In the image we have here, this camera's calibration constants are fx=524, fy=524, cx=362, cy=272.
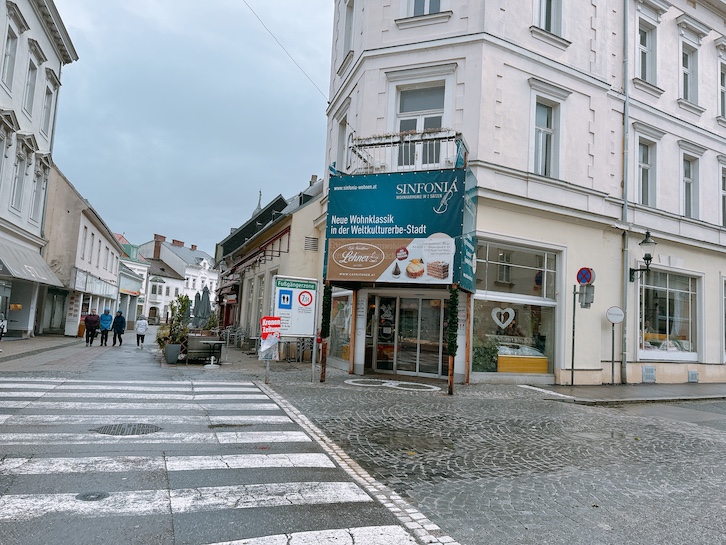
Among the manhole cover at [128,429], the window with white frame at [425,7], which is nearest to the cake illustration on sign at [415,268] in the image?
the manhole cover at [128,429]

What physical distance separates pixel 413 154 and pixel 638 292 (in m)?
8.76

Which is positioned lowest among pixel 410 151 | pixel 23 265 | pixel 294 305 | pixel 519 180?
pixel 294 305

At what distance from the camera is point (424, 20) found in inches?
570

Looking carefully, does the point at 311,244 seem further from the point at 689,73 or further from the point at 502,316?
the point at 689,73

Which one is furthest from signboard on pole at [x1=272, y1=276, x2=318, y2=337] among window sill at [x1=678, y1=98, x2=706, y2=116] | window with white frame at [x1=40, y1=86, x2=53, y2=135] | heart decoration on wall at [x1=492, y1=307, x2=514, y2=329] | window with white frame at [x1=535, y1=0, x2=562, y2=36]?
window with white frame at [x1=40, y1=86, x2=53, y2=135]

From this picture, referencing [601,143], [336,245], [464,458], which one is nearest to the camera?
[464,458]

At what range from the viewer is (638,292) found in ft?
54.8

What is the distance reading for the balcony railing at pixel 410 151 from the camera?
1327cm

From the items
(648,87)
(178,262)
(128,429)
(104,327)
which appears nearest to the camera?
(128,429)

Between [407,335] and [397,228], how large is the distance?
383cm

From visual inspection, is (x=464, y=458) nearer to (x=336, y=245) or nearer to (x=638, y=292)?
(x=336, y=245)

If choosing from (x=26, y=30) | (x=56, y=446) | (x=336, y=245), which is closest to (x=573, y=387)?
(x=336, y=245)

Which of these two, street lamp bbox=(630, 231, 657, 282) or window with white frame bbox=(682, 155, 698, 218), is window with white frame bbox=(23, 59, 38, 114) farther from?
window with white frame bbox=(682, 155, 698, 218)

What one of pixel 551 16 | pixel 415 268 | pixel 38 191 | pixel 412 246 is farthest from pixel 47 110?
pixel 551 16
